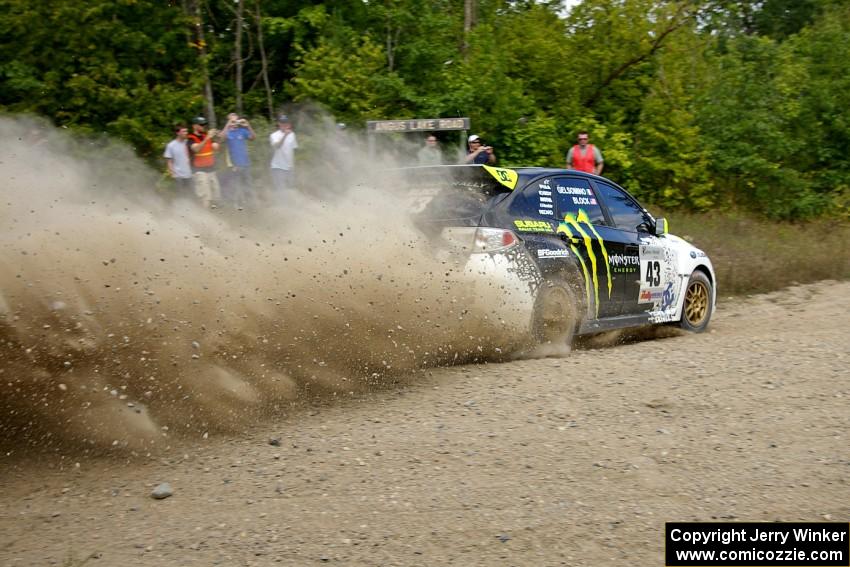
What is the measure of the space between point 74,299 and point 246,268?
133 cm

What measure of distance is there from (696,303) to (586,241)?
7.69 ft

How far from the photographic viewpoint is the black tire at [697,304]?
1029cm

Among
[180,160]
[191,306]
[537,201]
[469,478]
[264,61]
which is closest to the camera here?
[469,478]

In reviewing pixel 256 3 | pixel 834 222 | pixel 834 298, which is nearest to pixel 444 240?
pixel 834 298

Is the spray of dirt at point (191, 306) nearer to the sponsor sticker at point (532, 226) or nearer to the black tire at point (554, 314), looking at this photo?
the black tire at point (554, 314)

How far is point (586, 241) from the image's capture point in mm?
8758

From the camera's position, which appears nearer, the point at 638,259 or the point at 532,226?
the point at 532,226

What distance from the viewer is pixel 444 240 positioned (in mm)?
7957

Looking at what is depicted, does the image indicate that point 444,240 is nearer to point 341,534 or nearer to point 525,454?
point 525,454

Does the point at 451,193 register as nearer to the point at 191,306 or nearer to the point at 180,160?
the point at 191,306

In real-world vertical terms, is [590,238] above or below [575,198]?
below

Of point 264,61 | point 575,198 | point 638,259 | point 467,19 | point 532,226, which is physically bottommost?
point 638,259

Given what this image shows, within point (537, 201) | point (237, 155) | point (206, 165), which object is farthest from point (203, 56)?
point (537, 201)

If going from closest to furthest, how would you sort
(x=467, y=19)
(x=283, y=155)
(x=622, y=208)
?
1. (x=622, y=208)
2. (x=283, y=155)
3. (x=467, y=19)
